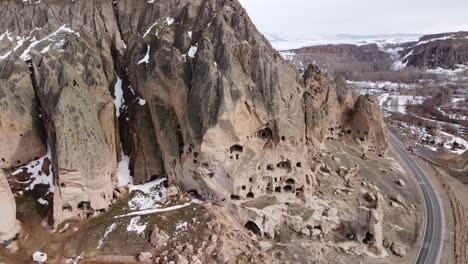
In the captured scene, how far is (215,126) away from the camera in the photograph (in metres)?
Result: 34.5

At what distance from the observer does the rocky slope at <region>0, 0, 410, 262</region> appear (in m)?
35.1

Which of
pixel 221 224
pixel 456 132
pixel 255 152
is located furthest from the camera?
pixel 456 132

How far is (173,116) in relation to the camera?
38812mm

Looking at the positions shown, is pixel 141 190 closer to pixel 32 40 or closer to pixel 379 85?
pixel 32 40

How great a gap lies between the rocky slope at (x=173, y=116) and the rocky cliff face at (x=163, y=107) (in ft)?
0.42

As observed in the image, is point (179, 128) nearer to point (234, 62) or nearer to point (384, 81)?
point (234, 62)

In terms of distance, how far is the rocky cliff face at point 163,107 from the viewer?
35.0 meters

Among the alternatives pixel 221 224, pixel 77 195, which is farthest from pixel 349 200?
pixel 77 195

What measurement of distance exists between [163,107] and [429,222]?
31.7m

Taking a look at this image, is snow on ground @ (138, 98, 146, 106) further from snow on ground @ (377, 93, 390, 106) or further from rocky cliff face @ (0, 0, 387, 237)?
snow on ground @ (377, 93, 390, 106)

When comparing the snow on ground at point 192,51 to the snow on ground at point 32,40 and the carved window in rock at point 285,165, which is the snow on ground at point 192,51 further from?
the snow on ground at point 32,40

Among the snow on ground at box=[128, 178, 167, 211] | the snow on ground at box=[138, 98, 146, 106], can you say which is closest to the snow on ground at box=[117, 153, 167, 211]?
the snow on ground at box=[128, 178, 167, 211]

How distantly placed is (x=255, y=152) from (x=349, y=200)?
12.0 meters

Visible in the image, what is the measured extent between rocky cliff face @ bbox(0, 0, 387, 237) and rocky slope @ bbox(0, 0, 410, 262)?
13 cm
